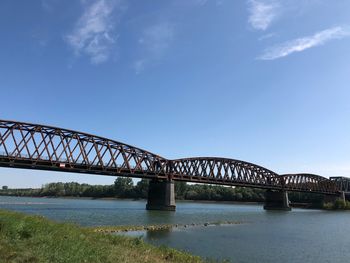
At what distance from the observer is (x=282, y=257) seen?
33.9 m

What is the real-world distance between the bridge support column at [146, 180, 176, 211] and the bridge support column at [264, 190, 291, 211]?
60.6 metres

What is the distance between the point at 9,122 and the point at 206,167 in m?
84.2

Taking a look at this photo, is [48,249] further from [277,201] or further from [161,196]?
[277,201]

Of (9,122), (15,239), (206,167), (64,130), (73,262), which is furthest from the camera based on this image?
(206,167)

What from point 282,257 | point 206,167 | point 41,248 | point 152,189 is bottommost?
point 282,257

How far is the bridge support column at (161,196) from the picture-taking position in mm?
121506

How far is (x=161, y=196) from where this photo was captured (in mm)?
127750

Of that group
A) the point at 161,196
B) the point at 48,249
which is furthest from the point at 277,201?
the point at 48,249

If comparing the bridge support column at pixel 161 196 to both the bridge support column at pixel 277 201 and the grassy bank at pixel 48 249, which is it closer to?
the bridge support column at pixel 277 201

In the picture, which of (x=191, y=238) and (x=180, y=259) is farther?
(x=191, y=238)

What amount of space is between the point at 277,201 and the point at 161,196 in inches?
2861

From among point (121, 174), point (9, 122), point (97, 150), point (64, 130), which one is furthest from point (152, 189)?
point (9, 122)

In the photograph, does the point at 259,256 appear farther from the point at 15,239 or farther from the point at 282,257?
the point at 15,239

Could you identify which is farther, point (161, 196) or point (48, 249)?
point (161, 196)
